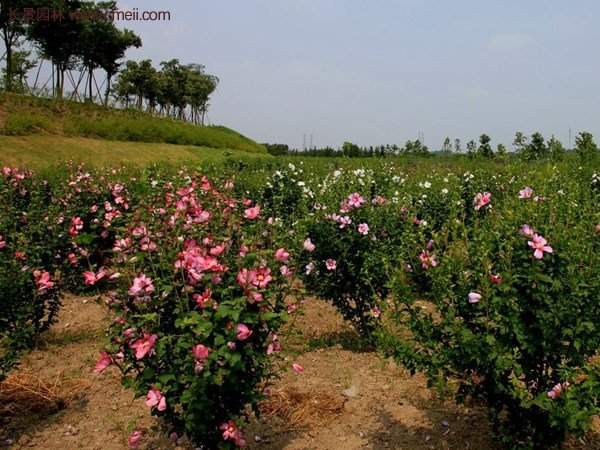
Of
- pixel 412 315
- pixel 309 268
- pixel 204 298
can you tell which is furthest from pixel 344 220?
pixel 204 298

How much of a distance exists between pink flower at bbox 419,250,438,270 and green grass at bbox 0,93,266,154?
758 inches

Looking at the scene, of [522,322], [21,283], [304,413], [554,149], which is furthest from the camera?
[554,149]

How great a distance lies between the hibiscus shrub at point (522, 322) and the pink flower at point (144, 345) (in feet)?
3.73

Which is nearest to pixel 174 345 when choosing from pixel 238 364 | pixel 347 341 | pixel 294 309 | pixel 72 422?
pixel 238 364

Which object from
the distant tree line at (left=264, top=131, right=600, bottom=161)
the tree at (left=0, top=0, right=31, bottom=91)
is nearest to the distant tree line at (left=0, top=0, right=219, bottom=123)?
the tree at (left=0, top=0, right=31, bottom=91)

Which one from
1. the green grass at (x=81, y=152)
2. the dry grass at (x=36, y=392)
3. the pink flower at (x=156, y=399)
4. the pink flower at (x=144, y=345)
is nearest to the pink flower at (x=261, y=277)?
the pink flower at (x=144, y=345)

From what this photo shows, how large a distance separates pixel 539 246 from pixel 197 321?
1.43 meters

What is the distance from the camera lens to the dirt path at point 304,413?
2.99m

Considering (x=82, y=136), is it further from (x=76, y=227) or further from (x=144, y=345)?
(x=144, y=345)

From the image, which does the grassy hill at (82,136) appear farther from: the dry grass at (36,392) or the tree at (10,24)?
the dry grass at (36,392)

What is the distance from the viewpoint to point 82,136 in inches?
896

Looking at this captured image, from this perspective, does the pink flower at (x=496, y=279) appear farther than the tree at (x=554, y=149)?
No

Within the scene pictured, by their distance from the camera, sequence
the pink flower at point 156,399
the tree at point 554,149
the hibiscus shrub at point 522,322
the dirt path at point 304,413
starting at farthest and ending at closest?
the tree at point 554,149 < the dirt path at point 304,413 < the hibiscus shrub at point 522,322 < the pink flower at point 156,399

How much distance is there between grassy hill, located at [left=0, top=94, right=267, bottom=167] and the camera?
18125 millimetres
